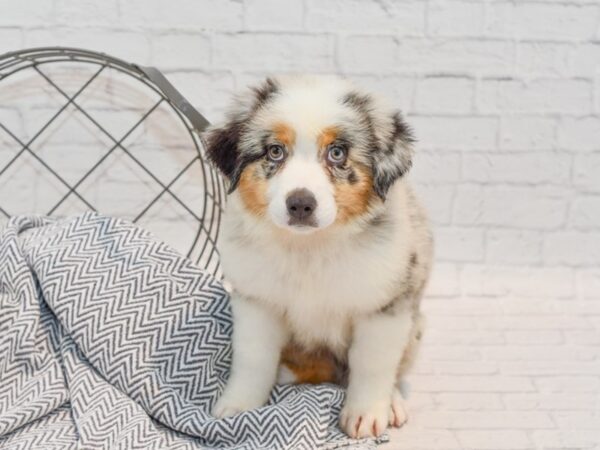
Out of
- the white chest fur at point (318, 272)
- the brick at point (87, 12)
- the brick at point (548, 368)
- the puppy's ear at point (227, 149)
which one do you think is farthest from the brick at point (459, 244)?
the brick at point (87, 12)

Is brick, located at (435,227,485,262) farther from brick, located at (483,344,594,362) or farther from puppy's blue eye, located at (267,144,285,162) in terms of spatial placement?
puppy's blue eye, located at (267,144,285,162)

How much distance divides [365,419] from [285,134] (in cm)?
73

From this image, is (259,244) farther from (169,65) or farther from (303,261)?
(169,65)

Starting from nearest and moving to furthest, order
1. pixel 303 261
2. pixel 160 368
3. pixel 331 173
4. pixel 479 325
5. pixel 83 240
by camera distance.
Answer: pixel 331 173 < pixel 303 261 < pixel 160 368 < pixel 83 240 < pixel 479 325

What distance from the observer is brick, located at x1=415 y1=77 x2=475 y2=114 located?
9.52 feet

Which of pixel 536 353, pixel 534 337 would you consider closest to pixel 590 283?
pixel 534 337

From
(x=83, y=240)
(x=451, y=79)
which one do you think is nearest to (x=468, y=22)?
(x=451, y=79)

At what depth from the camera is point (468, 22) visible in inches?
112

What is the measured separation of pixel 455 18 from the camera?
2.84 m

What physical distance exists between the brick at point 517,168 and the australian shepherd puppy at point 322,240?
0.81m

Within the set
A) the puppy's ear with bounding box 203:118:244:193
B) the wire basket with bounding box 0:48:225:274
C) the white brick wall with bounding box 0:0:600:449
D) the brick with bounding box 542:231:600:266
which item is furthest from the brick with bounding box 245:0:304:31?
the brick with bounding box 542:231:600:266

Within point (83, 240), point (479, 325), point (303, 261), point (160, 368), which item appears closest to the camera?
point (303, 261)

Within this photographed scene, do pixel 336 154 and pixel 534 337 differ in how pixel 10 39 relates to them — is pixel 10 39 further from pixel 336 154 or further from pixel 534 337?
pixel 534 337

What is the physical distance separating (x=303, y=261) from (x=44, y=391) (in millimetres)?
733
